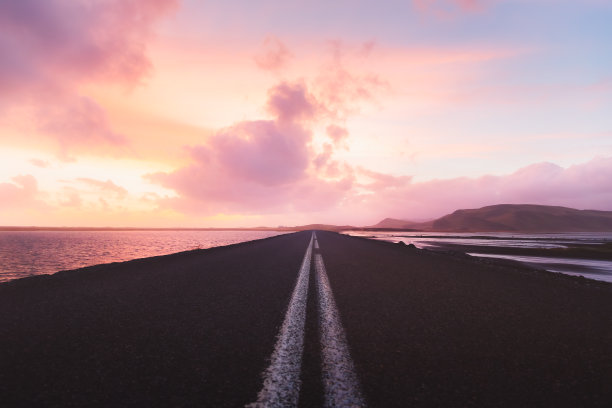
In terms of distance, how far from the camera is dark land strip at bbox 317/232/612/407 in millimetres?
2924

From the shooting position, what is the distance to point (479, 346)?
4.29 meters

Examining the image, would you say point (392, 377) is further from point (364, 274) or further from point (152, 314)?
point (364, 274)

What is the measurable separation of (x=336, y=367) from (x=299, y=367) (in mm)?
441

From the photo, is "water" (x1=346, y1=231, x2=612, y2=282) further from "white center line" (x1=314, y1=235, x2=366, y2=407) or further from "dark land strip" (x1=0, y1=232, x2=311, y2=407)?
"dark land strip" (x1=0, y1=232, x2=311, y2=407)

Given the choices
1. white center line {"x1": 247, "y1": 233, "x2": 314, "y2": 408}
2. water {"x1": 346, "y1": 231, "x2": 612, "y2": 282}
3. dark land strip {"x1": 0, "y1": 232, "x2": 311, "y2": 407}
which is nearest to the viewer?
white center line {"x1": 247, "y1": 233, "x2": 314, "y2": 408}

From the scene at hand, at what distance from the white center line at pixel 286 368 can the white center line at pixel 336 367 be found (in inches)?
12.7

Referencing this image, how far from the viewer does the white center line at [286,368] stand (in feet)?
9.00

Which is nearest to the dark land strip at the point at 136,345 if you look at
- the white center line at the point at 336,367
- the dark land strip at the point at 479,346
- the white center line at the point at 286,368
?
the white center line at the point at 286,368

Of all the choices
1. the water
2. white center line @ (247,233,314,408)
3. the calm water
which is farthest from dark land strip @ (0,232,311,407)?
the water

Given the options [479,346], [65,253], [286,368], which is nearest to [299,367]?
→ [286,368]

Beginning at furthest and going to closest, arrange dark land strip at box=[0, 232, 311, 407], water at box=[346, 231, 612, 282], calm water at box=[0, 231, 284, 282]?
1. calm water at box=[0, 231, 284, 282]
2. water at box=[346, 231, 612, 282]
3. dark land strip at box=[0, 232, 311, 407]

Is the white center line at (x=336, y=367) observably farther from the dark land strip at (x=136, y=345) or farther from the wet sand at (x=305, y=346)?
the dark land strip at (x=136, y=345)

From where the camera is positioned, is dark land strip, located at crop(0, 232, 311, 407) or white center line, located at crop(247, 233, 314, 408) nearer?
white center line, located at crop(247, 233, 314, 408)

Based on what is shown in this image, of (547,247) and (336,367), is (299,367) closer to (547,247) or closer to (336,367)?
(336,367)
